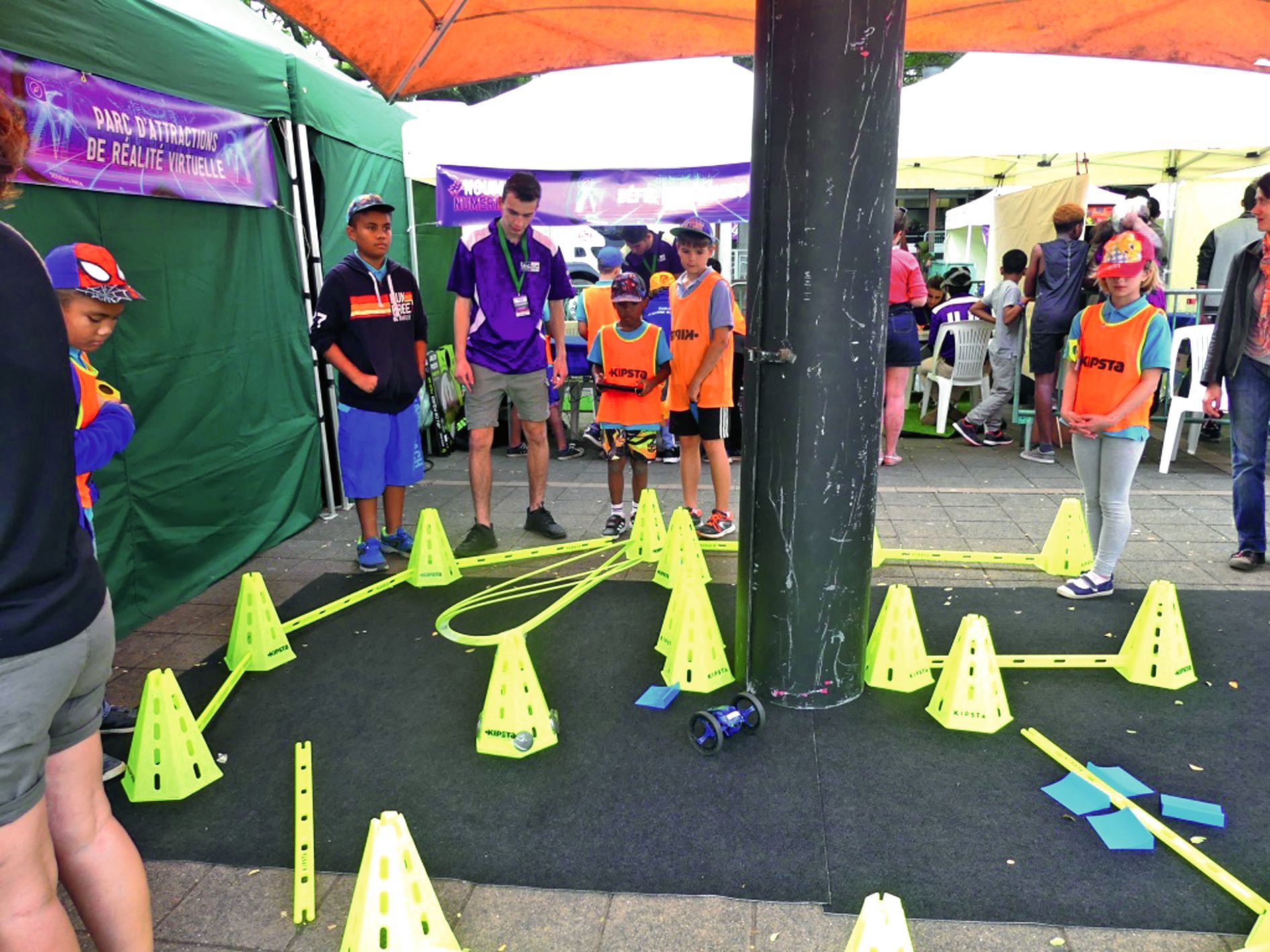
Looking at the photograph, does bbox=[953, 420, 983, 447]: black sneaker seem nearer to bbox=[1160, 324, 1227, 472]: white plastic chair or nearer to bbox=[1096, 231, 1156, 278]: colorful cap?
bbox=[1160, 324, 1227, 472]: white plastic chair

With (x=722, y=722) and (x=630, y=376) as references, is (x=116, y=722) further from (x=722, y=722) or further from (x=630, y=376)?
(x=630, y=376)

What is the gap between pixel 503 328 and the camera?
592 cm

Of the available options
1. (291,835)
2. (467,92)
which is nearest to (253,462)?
(291,835)

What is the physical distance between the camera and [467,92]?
83.0 feet

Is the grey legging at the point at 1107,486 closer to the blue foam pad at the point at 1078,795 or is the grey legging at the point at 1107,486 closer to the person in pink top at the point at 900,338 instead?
the blue foam pad at the point at 1078,795

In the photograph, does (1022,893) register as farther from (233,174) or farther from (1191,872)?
(233,174)

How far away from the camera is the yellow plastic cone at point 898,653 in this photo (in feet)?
12.9

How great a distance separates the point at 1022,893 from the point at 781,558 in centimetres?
141

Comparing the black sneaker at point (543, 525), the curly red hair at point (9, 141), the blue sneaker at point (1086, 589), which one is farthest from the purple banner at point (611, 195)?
the curly red hair at point (9, 141)

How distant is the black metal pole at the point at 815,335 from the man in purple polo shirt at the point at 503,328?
261 cm

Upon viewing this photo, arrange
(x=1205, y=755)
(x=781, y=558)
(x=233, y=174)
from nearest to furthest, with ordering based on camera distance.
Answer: (x=1205, y=755)
(x=781, y=558)
(x=233, y=174)

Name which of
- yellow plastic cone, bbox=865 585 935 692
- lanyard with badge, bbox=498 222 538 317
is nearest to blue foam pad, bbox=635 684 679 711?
yellow plastic cone, bbox=865 585 935 692

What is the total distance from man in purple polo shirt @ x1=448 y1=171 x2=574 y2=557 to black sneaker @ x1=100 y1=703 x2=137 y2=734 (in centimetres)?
240

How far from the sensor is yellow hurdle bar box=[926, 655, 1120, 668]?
13.4 feet
